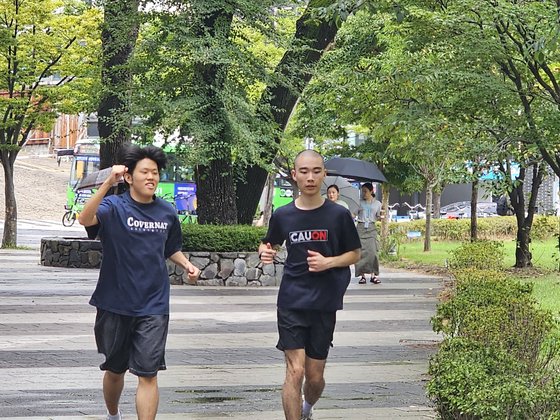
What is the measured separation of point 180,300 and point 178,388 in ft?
24.3

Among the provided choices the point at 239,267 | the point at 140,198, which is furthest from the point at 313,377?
the point at 239,267

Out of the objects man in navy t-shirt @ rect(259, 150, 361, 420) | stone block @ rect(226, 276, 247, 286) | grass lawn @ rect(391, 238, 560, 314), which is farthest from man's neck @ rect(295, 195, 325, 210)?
stone block @ rect(226, 276, 247, 286)

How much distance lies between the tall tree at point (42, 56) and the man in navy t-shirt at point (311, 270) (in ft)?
64.1

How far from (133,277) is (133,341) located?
378 millimetres

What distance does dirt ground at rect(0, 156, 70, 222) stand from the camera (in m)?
53.0

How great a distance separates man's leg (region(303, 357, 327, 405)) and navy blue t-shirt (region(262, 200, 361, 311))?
349 mm

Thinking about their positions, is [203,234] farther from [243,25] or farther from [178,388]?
[178,388]

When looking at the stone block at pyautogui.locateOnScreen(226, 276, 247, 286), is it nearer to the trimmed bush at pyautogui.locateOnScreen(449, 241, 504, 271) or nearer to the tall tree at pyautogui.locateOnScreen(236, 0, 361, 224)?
the tall tree at pyautogui.locateOnScreen(236, 0, 361, 224)

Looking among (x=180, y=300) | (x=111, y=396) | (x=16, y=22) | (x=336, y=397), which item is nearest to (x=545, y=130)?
(x=180, y=300)

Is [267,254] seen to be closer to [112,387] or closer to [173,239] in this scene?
[173,239]

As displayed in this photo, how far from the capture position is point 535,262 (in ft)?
81.0

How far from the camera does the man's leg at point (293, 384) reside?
6.50 metres

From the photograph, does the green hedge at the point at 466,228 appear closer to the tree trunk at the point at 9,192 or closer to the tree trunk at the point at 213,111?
the tree trunk at the point at 9,192

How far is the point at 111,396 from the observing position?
655 centimetres
